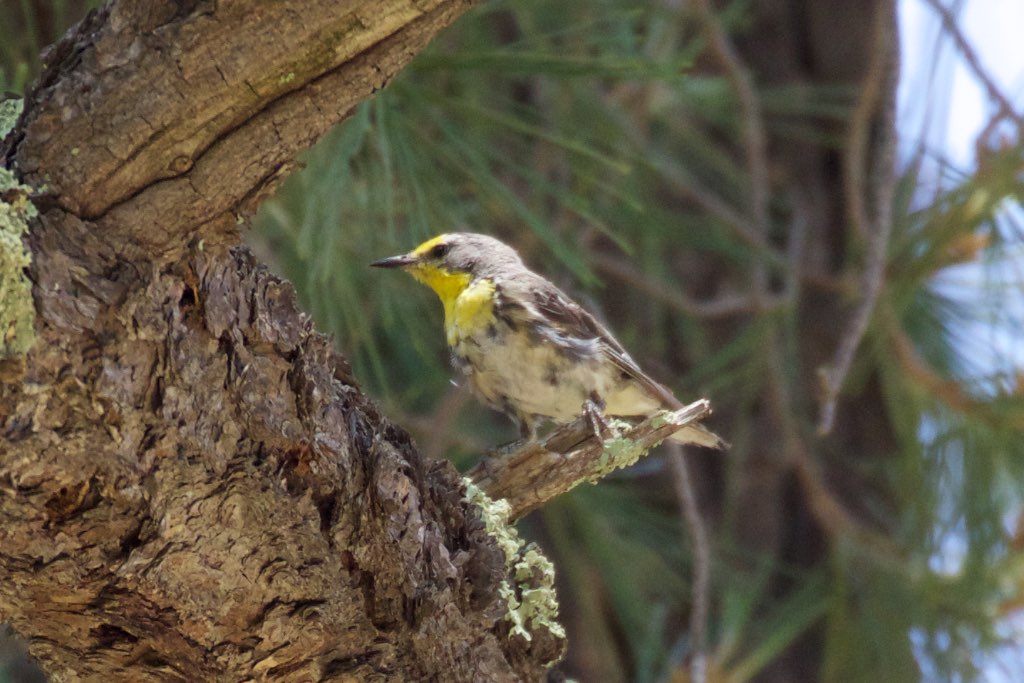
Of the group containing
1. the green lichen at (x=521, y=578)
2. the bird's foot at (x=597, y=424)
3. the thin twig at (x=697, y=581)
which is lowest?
the thin twig at (x=697, y=581)

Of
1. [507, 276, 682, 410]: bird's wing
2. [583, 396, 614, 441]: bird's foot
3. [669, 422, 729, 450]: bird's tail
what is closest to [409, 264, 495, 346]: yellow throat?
[507, 276, 682, 410]: bird's wing

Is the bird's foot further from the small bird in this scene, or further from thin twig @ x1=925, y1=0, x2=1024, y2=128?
thin twig @ x1=925, y1=0, x2=1024, y2=128

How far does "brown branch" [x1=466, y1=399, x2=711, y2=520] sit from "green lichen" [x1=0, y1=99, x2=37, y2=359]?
0.78 meters

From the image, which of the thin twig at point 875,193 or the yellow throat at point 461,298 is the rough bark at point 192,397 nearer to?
the thin twig at point 875,193

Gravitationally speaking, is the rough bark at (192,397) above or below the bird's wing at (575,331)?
above

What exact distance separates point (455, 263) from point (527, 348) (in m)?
0.40

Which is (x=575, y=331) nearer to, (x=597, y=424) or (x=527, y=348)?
(x=527, y=348)

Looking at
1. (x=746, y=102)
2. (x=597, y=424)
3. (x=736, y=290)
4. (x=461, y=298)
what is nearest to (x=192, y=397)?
(x=597, y=424)

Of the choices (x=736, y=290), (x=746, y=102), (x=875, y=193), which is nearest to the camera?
(x=875, y=193)

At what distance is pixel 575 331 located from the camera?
3.30 meters

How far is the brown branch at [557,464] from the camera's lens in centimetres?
198

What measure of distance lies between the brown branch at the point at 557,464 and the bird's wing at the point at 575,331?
44.6 inches

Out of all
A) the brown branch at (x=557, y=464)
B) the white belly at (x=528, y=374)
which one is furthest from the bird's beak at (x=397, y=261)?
the brown branch at (x=557, y=464)

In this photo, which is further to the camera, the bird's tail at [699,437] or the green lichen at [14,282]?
the bird's tail at [699,437]
